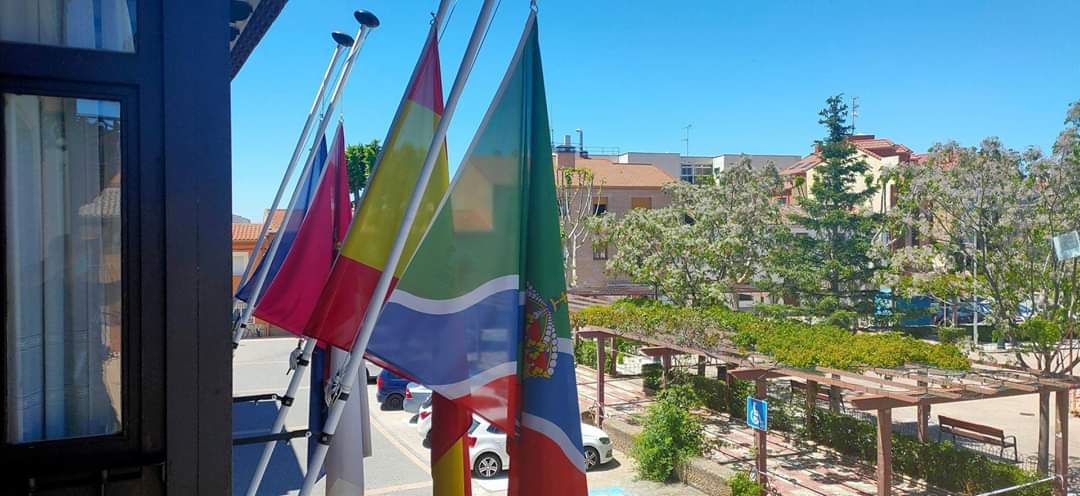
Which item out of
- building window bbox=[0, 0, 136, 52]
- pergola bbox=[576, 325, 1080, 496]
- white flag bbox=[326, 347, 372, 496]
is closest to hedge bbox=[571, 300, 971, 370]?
pergola bbox=[576, 325, 1080, 496]

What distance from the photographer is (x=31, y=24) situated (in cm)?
180

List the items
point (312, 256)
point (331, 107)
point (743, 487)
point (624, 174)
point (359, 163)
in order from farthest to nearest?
1. point (624, 174)
2. point (359, 163)
3. point (743, 487)
4. point (331, 107)
5. point (312, 256)

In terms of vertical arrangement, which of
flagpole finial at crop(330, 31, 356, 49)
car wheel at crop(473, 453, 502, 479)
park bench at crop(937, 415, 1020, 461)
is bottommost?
car wheel at crop(473, 453, 502, 479)

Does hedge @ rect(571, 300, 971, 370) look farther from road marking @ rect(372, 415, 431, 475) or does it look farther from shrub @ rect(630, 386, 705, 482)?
road marking @ rect(372, 415, 431, 475)

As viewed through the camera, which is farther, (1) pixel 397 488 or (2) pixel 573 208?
(2) pixel 573 208

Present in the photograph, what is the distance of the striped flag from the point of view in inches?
116

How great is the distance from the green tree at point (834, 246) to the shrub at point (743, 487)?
34.7ft

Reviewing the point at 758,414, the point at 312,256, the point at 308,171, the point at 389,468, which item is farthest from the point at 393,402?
the point at 312,256

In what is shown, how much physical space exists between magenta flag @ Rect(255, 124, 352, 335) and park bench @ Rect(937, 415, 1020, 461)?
14.8 meters

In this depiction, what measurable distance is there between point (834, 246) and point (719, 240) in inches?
148

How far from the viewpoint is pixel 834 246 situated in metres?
21.3

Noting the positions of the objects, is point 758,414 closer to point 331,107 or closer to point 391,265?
point 331,107

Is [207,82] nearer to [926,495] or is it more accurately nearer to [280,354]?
[926,495]

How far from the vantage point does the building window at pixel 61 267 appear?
1.77 m
